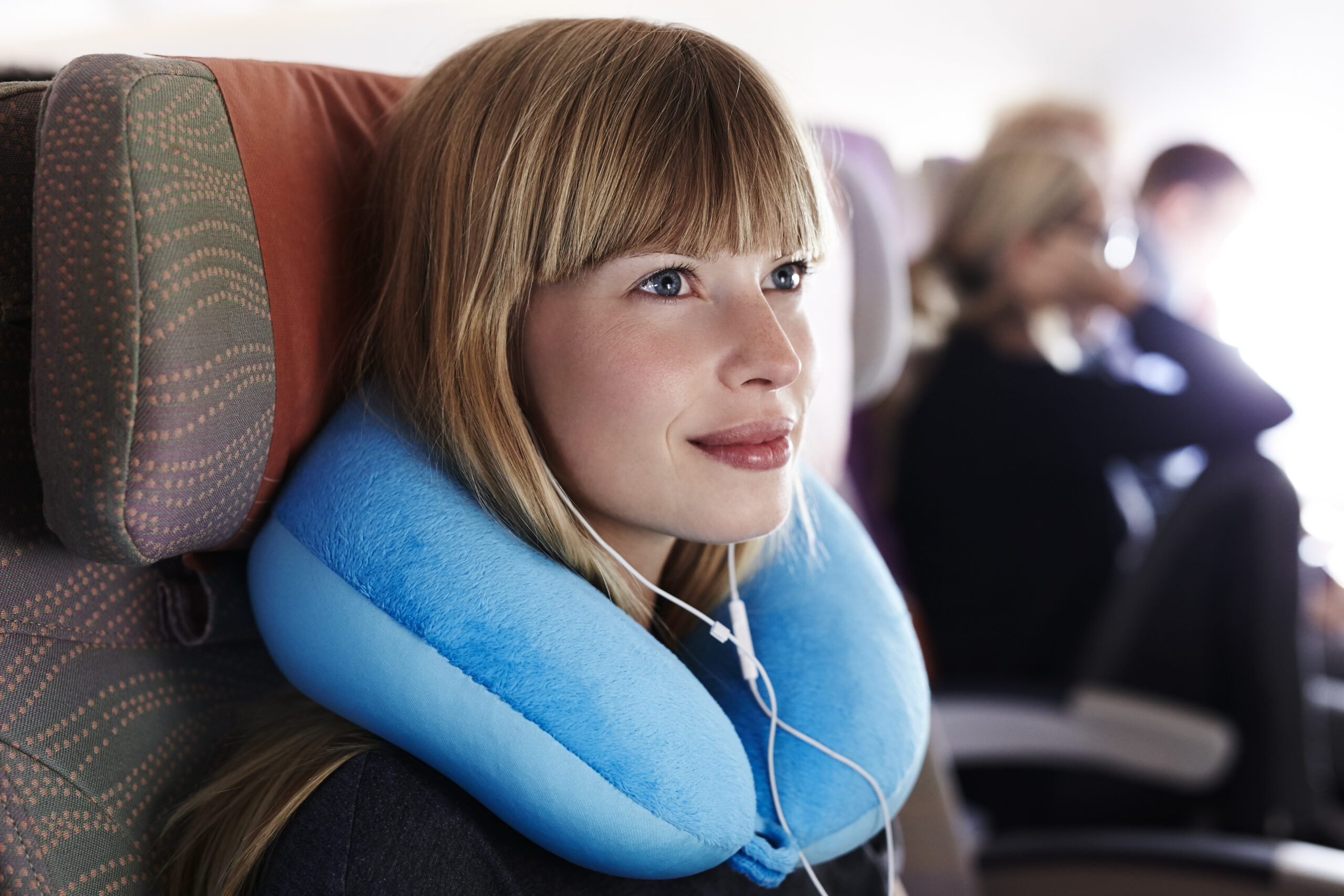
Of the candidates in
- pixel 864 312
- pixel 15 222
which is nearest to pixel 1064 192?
pixel 864 312

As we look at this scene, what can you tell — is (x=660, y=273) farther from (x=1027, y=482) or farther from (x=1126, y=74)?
(x=1126, y=74)

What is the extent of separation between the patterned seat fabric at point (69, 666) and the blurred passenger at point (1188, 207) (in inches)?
107

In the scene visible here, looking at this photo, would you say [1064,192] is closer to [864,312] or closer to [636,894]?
[864,312]

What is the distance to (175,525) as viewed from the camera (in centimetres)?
59

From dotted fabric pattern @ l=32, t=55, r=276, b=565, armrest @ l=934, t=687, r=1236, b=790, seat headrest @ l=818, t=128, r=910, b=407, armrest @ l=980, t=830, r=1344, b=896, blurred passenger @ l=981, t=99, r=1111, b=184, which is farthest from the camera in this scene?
blurred passenger @ l=981, t=99, r=1111, b=184

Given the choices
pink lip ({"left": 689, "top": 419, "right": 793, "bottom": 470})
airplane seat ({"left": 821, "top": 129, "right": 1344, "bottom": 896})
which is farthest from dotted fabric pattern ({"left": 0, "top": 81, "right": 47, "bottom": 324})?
airplane seat ({"left": 821, "top": 129, "right": 1344, "bottom": 896})

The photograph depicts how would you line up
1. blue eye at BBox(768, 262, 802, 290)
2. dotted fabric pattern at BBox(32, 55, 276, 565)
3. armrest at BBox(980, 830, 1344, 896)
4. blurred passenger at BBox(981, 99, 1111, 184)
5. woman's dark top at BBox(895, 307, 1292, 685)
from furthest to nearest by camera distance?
blurred passenger at BBox(981, 99, 1111, 184), woman's dark top at BBox(895, 307, 1292, 685), armrest at BBox(980, 830, 1344, 896), blue eye at BBox(768, 262, 802, 290), dotted fabric pattern at BBox(32, 55, 276, 565)

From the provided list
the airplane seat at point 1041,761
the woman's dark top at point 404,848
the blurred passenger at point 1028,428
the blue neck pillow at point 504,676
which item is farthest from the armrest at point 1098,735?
the woman's dark top at point 404,848

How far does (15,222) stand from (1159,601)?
5.79 ft

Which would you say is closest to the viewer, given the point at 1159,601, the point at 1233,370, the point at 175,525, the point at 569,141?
the point at 175,525

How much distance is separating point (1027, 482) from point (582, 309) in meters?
1.57

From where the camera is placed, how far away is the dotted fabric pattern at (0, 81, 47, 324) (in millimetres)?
620

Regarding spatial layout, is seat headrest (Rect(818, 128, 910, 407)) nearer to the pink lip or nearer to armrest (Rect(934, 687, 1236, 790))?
armrest (Rect(934, 687, 1236, 790))

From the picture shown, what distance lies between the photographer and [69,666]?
64 cm
